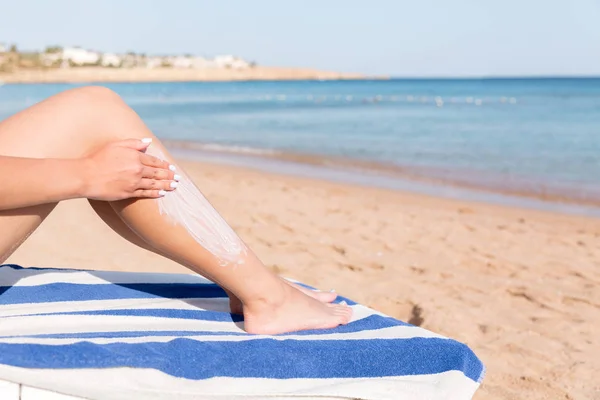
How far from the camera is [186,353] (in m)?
1.70

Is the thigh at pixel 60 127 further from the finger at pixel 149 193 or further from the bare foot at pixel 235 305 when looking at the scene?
the bare foot at pixel 235 305

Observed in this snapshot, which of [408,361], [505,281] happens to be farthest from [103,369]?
[505,281]

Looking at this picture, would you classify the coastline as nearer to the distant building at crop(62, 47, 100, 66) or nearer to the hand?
the distant building at crop(62, 47, 100, 66)

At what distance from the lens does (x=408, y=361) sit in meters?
1.94

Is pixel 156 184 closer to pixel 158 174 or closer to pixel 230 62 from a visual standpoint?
pixel 158 174

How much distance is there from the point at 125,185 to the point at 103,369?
458 mm

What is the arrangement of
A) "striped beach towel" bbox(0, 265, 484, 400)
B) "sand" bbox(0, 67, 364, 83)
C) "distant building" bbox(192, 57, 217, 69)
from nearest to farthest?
"striped beach towel" bbox(0, 265, 484, 400) < "sand" bbox(0, 67, 364, 83) < "distant building" bbox(192, 57, 217, 69)

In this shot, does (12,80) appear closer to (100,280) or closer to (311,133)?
(311,133)

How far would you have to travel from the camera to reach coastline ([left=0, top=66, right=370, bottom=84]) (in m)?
65.3

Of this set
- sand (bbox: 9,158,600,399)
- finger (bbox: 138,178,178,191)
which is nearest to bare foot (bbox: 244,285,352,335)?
finger (bbox: 138,178,178,191)

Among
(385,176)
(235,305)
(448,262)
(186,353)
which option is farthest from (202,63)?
(186,353)

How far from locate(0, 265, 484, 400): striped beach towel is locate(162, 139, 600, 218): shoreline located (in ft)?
16.2

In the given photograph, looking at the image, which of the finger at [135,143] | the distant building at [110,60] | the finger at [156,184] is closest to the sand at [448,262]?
the finger at [156,184]

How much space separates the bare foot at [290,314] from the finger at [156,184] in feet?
1.39
